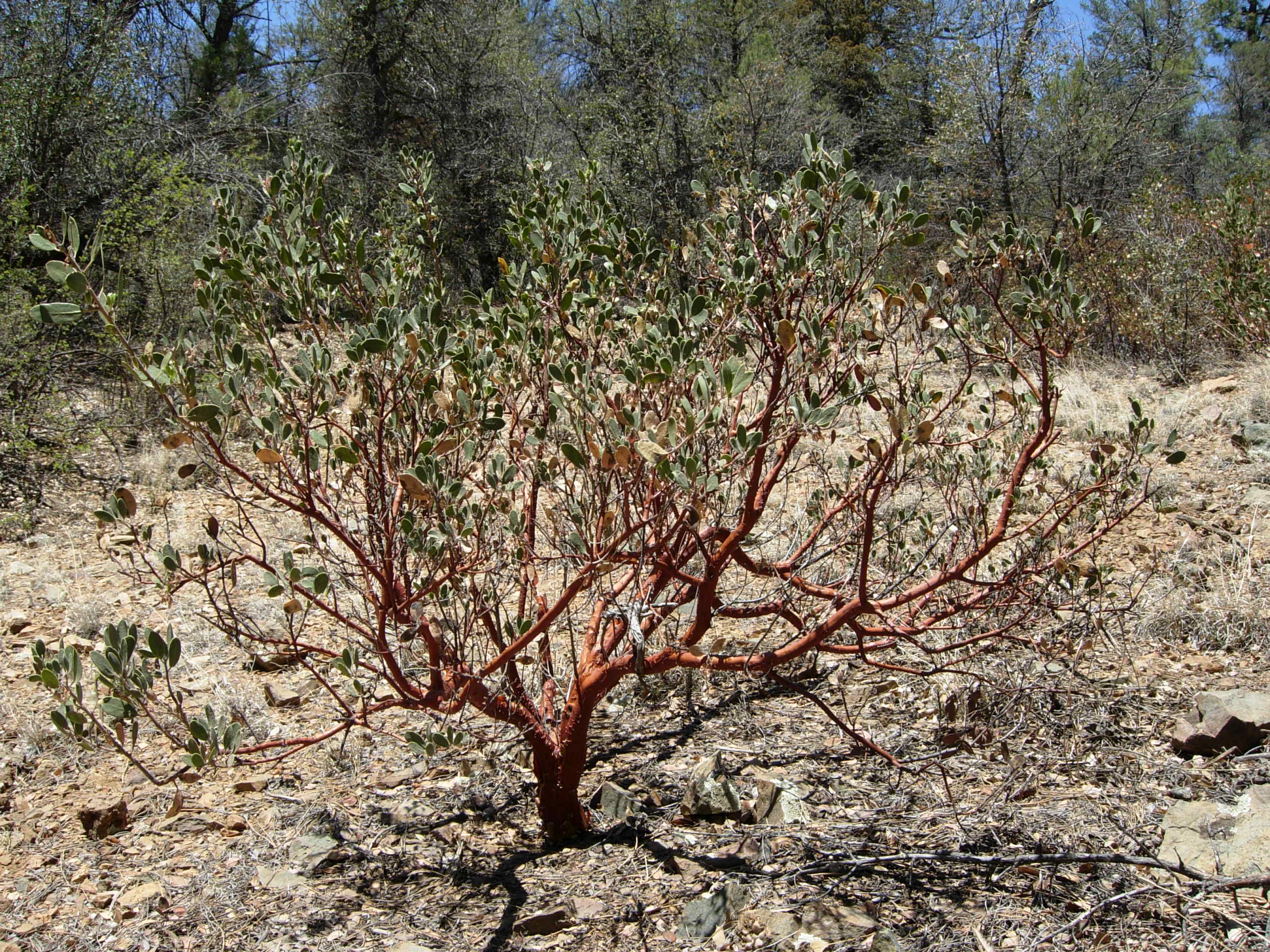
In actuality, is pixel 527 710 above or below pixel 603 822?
above

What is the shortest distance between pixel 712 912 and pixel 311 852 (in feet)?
4.07

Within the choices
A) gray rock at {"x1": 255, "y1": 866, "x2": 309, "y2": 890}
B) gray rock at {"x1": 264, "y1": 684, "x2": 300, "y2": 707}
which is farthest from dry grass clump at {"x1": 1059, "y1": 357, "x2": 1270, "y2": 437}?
gray rock at {"x1": 255, "y1": 866, "x2": 309, "y2": 890}

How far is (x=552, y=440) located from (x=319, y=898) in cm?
146

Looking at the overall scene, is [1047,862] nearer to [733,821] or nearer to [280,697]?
[733,821]

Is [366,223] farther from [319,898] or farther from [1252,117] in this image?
[1252,117]

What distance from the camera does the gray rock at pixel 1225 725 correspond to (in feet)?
9.14

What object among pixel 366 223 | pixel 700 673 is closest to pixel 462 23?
pixel 366 223

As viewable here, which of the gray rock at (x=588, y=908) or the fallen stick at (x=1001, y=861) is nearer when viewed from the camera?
the fallen stick at (x=1001, y=861)

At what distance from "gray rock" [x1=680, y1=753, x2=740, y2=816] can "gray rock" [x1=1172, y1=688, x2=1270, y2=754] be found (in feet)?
4.64

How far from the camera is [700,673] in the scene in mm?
3869

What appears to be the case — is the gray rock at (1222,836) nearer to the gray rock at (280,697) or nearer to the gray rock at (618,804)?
the gray rock at (618,804)

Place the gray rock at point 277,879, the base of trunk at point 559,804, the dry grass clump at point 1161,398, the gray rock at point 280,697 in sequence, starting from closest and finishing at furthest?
1. the gray rock at point 277,879
2. the base of trunk at point 559,804
3. the gray rock at point 280,697
4. the dry grass clump at point 1161,398

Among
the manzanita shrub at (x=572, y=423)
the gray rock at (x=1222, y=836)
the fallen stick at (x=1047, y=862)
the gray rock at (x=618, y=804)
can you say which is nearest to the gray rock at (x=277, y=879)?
the manzanita shrub at (x=572, y=423)

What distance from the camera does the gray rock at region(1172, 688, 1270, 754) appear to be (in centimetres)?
279
